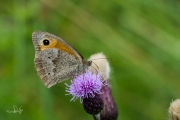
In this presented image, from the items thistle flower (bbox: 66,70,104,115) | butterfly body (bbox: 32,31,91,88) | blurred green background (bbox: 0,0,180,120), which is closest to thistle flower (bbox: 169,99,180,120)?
thistle flower (bbox: 66,70,104,115)

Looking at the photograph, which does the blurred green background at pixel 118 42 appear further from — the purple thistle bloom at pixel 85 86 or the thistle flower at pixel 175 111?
the thistle flower at pixel 175 111

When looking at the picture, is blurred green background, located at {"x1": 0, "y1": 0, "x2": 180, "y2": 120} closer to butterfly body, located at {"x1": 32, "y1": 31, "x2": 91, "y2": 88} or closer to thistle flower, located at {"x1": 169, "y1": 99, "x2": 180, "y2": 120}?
butterfly body, located at {"x1": 32, "y1": 31, "x2": 91, "y2": 88}

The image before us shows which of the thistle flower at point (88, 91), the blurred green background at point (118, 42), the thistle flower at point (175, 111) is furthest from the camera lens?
the blurred green background at point (118, 42)

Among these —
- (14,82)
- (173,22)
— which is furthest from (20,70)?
(173,22)

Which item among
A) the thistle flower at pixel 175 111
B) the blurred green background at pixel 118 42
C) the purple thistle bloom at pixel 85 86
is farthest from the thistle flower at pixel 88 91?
the blurred green background at pixel 118 42

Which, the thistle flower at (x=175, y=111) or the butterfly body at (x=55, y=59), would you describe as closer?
the thistle flower at (x=175, y=111)

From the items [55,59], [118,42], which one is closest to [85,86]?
[55,59]
